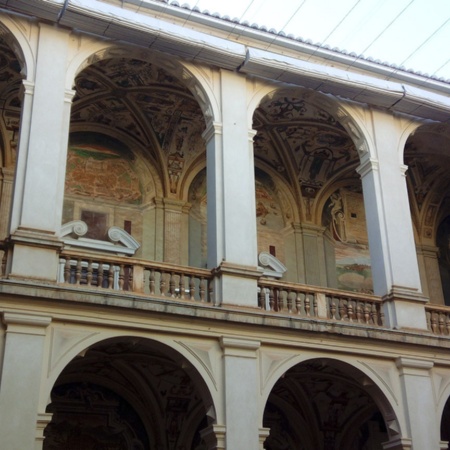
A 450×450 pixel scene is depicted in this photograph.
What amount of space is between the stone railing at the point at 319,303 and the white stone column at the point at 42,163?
309cm

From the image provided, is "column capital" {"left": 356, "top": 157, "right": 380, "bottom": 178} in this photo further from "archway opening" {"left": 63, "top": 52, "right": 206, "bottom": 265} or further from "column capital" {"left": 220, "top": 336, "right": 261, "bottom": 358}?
"column capital" {"left": 220, "top": 336, "right": 261, "bottom": 358}

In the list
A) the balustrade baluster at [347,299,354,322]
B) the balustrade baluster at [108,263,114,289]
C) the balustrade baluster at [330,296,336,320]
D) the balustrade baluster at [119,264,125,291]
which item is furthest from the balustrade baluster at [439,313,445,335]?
the balustrade baluster at [108,263,114,289]

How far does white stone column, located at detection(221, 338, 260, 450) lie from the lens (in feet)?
31.7

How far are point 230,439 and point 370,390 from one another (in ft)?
8.19

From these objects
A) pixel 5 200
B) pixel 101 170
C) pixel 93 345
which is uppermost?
pixel 101 170

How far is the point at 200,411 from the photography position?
1266 centimetres

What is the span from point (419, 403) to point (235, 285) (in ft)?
10.2

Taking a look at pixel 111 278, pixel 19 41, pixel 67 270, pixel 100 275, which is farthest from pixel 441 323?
pixel 19 41

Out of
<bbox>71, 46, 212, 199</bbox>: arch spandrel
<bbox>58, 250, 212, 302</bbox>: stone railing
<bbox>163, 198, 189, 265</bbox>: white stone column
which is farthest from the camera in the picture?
<bbox>163, 198, 189, 265</bbox>: white stone column

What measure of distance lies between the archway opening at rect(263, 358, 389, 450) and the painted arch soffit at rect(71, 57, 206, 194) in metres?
4.30

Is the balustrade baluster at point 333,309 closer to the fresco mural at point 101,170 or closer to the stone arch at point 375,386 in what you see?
the stone arch at point 375,386

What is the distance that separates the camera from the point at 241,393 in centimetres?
990

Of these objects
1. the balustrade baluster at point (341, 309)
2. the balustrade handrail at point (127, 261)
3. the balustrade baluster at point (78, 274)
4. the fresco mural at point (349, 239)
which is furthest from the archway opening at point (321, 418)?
the balustrade baluster at point (78, 274)

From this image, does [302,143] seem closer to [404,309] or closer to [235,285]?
[404,309]
